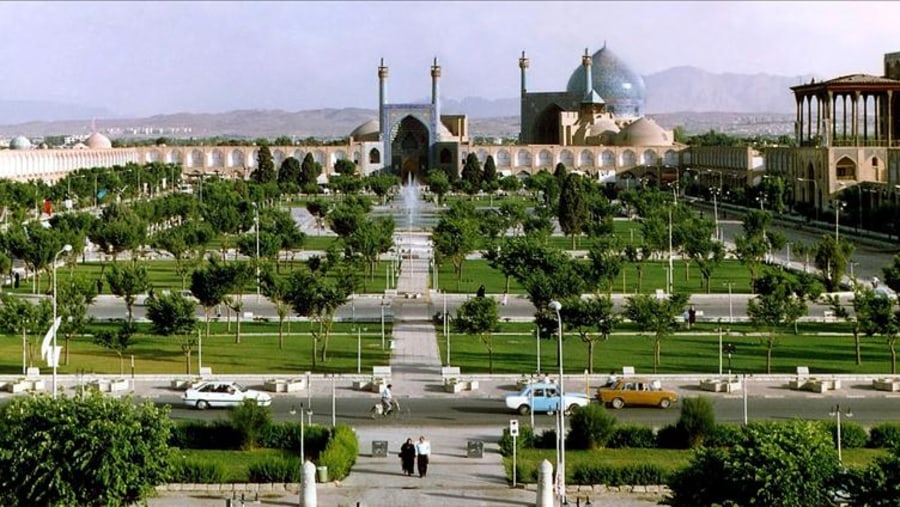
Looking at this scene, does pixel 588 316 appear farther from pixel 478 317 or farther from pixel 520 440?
pixel 520 440

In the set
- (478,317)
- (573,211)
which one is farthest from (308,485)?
(573,211)

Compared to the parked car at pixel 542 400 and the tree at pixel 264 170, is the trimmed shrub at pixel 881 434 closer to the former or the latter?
the parked car at pixel 542 400

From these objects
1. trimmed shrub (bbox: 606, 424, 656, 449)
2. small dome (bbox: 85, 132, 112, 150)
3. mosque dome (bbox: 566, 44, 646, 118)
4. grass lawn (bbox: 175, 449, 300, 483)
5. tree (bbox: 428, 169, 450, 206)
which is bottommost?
grass lawn (bbox: 175, 449, 300, 483)

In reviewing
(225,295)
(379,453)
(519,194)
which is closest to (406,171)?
(519,194)

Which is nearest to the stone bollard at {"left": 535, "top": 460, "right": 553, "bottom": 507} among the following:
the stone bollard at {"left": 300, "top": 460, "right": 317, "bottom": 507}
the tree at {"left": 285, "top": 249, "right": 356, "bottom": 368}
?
the stone bollard at {"left": 300, "top": 460, "right": 317, "bottom": 507}

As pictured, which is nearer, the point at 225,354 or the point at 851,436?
the point at 851,436

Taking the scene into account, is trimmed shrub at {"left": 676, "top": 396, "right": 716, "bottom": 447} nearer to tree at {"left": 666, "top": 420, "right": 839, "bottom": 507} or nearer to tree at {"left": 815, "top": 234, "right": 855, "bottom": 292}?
tree at {"left": 666, "top": 420, "right": 839, "bottom": 507}

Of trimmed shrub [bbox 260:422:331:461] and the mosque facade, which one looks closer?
trimmed shrub [bbox 260:422:331:461]
